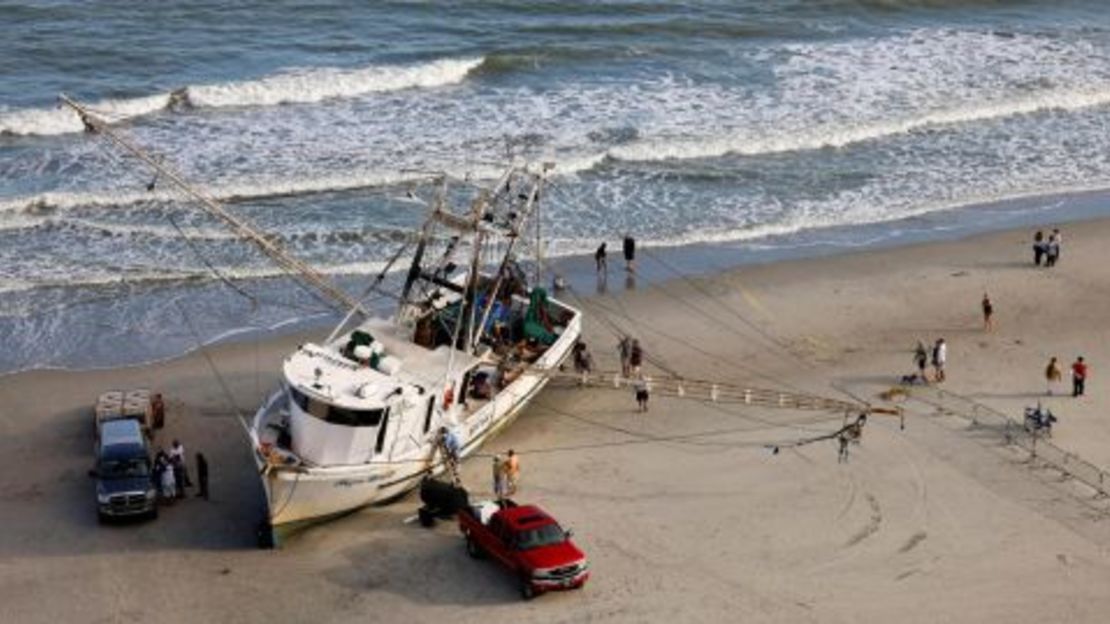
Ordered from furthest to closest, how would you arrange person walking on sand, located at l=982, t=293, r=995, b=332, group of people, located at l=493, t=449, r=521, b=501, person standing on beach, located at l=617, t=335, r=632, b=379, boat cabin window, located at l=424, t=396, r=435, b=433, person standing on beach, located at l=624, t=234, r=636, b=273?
person standing on beach, located at l=624, t=234, r=636, b=273, person walking on sand, located at l=982, t=293, r=995, b=332, person standing on beach, located at l=617, t=335, r=632, b=379, boat cabin window, located at l=424, t=396, r=435, b=433, group of people, located at l=493, t=449, r=521, b=501

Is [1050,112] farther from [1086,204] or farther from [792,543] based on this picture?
[792,543]

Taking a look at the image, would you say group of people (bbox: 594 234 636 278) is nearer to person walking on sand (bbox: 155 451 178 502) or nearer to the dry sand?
the dry sand

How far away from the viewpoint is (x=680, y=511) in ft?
107

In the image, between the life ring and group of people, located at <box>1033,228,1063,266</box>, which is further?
group of people, located at <box>1033,228,1063,266</box>

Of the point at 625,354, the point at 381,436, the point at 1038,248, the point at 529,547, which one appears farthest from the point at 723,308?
the point at 529,547

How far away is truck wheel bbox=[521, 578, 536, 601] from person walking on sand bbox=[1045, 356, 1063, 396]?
15.1 meters

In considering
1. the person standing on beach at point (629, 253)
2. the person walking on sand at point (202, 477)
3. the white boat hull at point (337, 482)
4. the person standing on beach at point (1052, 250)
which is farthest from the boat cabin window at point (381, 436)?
the person standing on beach at point (1052, 250)

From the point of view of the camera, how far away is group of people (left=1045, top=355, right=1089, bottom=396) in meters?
37.8

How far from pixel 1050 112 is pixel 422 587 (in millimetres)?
41564

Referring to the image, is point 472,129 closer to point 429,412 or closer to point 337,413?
point 429,412

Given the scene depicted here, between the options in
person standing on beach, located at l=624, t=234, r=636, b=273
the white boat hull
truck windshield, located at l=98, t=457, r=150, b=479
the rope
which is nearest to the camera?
the white boat hull

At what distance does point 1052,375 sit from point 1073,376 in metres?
0.69

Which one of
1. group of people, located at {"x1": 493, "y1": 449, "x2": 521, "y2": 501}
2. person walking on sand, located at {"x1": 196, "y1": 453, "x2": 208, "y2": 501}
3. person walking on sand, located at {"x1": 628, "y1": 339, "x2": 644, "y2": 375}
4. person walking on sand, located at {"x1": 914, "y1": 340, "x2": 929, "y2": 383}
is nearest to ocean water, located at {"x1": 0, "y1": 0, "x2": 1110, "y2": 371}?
person walking on sand, located at {"x1": 196, "y1": 453, "x2": 208, "y2": 501}

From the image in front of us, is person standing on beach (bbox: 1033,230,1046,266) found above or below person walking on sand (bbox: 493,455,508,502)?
above
